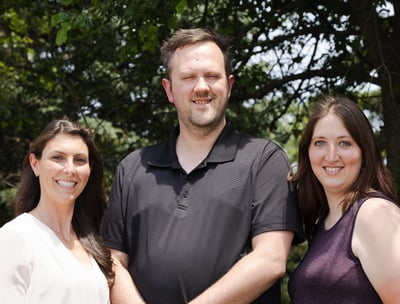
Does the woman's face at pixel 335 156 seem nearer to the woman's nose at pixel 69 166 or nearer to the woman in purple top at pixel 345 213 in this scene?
the woman in purple top at pixel 345 213

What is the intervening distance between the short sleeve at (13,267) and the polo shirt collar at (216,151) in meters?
0.98

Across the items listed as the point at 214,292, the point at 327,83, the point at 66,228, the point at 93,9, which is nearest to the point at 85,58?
the point at 93,9

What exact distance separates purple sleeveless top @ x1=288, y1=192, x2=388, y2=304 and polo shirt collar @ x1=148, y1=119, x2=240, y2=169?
0.70 m

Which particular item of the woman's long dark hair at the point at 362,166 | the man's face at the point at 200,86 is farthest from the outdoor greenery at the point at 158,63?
the woman's long dark hair at the point at 362,166

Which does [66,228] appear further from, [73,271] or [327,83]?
[327,83]

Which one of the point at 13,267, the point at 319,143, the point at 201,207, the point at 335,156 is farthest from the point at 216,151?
the point at 13,267

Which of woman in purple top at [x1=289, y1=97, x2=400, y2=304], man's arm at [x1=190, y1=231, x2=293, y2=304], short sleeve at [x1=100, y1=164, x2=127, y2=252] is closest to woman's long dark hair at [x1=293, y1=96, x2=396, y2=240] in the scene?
woman in purple top at [x1=289, y1=97, x2=400, y2=304]

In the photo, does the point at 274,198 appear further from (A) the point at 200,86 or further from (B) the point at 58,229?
(B) the point at 58,229

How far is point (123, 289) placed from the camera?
3770 millimetres

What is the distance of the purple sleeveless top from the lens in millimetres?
3303

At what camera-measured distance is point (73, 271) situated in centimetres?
351

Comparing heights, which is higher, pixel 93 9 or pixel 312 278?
pixel 93 9

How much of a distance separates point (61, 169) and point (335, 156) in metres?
1.41

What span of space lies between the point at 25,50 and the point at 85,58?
240cm
